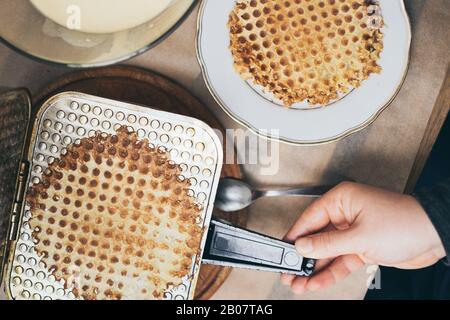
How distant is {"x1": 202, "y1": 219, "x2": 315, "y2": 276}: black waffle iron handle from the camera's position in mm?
556

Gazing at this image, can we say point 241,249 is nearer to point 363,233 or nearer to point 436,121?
point 363,233

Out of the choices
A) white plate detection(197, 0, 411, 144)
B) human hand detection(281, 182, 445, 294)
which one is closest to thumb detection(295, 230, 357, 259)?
human hand detection(281, 182, 445, 294)

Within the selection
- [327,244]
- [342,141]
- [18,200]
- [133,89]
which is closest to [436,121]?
[342,141]

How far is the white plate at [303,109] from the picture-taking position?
584 mm

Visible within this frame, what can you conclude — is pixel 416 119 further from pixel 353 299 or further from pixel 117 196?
pixel 117 196

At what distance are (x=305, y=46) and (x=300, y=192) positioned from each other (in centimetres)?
20

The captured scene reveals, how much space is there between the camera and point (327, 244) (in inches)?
23.4

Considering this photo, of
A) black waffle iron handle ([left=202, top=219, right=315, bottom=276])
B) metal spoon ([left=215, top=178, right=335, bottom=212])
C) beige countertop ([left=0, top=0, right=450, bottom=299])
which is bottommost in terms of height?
black waffle iron handle ([left=202, top=219, right=315, bottom=276])

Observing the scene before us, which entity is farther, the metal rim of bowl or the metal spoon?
the metal spoon

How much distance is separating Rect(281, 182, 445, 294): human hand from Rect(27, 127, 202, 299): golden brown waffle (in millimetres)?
173

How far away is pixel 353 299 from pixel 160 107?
15.8 inches

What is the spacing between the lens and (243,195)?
61 cm

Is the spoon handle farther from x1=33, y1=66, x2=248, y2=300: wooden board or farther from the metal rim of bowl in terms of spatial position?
the metal rim of bowl
